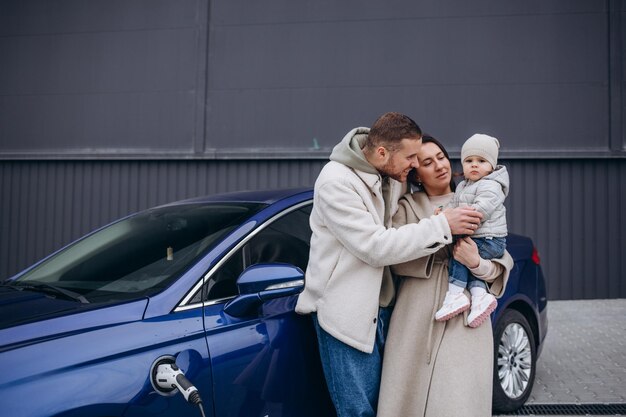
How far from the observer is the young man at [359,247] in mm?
2295

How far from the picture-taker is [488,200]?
2514 mm

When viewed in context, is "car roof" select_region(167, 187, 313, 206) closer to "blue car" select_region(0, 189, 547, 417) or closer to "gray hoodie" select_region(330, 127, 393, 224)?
"blue car" select_region(0, 189, 547, 417)

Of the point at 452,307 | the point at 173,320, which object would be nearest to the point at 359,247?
the point at 452,307

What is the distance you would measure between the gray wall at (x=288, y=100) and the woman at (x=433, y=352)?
623 cm

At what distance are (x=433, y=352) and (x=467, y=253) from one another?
44 cm

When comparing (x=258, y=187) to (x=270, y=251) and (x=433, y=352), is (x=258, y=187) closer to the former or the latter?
(x=270, y=251)

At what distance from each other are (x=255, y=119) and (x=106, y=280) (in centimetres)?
645

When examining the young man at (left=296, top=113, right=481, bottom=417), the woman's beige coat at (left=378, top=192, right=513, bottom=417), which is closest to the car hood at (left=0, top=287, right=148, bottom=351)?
the young man at (left=296, top=113, right=481, bottom=417)

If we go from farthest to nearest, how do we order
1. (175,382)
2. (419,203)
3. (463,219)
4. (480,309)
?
1. (419,203)
2. (480,309)
3. (463,219)
4. (175,382)

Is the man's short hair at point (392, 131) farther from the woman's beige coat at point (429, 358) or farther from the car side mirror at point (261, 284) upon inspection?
the car side mirror at point (261, 284)

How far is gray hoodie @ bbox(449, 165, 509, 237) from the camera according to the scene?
251 cm

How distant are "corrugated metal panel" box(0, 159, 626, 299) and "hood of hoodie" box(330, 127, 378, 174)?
20.7 feet

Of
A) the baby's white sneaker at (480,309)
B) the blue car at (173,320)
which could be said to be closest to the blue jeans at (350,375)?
the blue car at (173,320)

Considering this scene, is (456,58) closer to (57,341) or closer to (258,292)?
(258,292)
